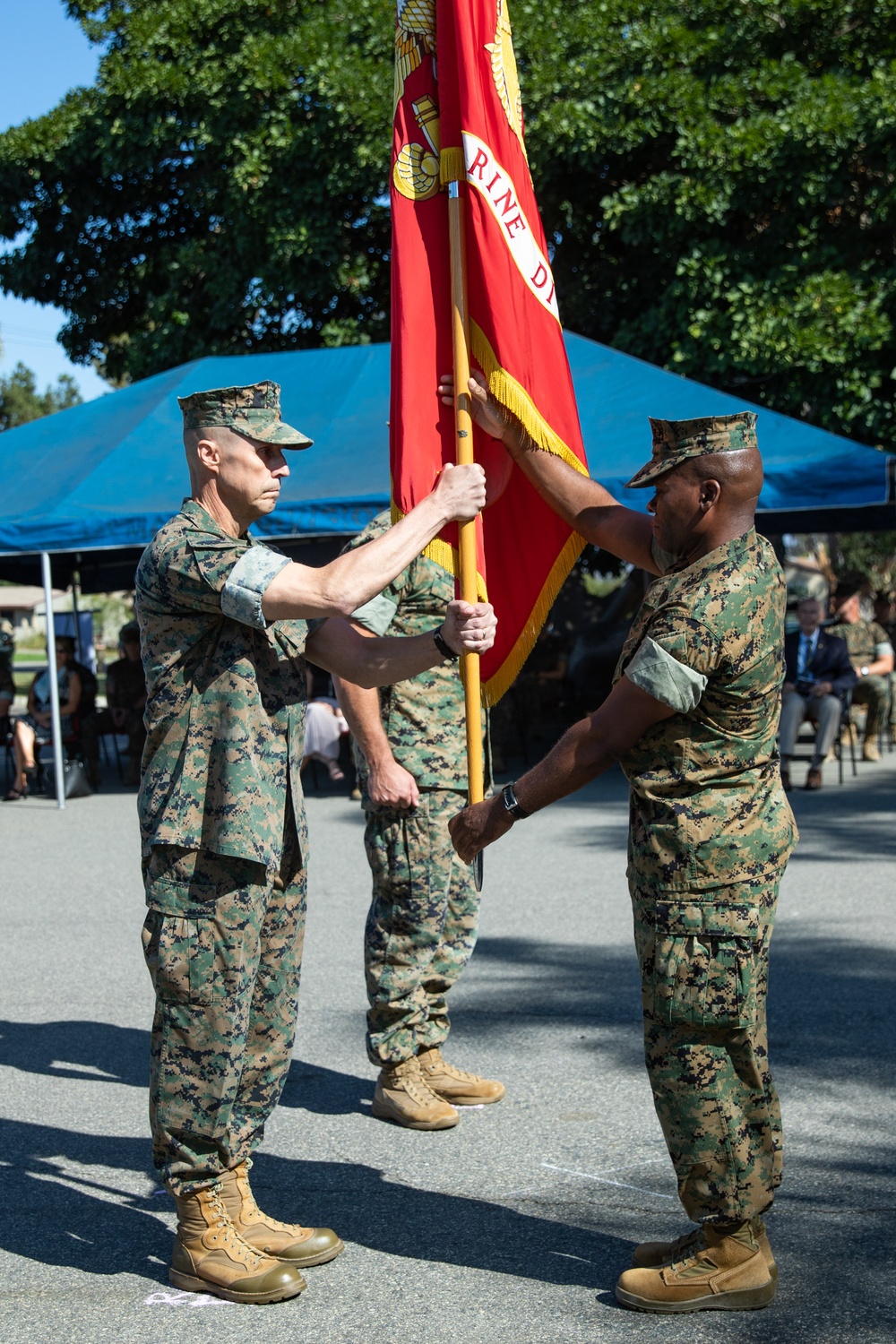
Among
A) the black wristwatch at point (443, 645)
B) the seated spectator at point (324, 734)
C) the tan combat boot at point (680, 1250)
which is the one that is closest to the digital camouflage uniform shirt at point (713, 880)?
the tan combat boot at point (680, 1250)

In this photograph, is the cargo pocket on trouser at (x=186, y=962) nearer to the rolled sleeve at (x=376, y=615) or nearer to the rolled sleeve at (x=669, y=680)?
the rolled sleeve at (x=376, y=615)

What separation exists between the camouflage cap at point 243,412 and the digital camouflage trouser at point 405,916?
5.21 ft

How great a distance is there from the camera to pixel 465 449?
153 inches

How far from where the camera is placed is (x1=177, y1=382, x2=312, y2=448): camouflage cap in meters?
3.44

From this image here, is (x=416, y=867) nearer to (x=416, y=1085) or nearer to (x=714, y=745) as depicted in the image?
(x=416, y=1085)

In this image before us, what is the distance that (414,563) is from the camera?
472 centimetres

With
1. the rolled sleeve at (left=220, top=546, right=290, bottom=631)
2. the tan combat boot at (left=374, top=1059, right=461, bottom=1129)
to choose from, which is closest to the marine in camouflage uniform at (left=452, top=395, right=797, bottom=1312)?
the rolled sleeve at (left=220, top=546, right=290, bottom=631)

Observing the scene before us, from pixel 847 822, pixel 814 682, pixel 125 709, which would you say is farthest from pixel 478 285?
pixel 125 709

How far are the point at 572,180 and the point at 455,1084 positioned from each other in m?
13.9

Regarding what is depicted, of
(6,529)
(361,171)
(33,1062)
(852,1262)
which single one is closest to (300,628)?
(852,1262)

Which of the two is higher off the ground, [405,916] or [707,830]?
[707,830]

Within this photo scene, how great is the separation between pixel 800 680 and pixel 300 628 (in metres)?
9.58

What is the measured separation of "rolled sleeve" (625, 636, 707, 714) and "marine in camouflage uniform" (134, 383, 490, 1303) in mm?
722

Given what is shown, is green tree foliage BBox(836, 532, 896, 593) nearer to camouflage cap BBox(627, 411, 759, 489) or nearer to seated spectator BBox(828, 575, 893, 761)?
seated spectator BBox(828, 575, 893, 761)
